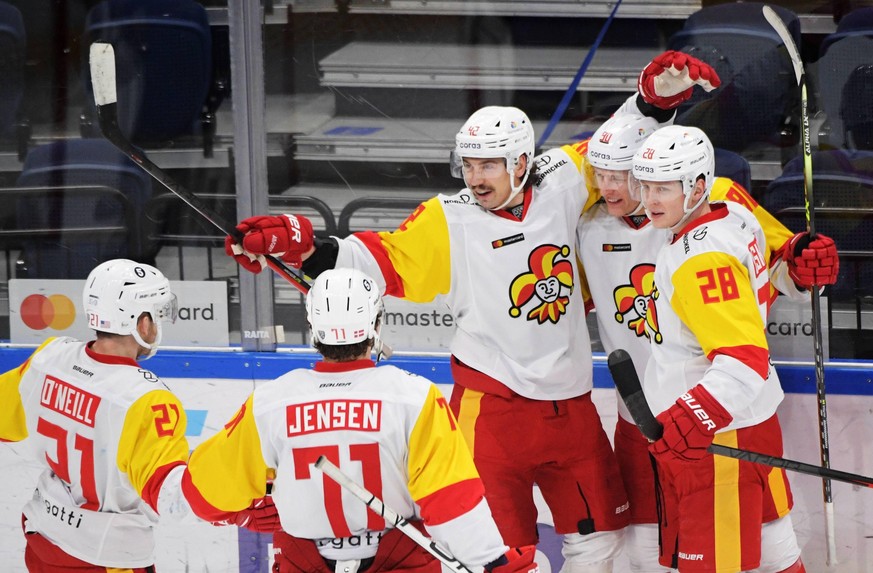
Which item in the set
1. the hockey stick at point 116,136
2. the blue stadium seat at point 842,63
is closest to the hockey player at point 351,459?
the hockey stick at point 116,136

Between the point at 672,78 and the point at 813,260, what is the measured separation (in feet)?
1.98

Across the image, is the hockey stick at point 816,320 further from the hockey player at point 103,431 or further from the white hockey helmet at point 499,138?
the hockey player at point 103,431

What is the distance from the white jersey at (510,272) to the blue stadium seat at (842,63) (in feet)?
2.89

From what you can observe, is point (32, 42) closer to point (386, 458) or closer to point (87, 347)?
point (87, 347)

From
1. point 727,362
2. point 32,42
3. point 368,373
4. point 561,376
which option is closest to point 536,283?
point 561,376

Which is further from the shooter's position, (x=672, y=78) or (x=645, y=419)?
(x=672, y=78)

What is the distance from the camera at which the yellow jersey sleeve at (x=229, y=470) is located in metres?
2.72

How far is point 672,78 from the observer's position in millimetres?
3404

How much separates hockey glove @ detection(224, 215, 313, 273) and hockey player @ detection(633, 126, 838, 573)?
0.90 m

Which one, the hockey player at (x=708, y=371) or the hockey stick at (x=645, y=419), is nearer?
the hockey stick at (x=645, y=419)

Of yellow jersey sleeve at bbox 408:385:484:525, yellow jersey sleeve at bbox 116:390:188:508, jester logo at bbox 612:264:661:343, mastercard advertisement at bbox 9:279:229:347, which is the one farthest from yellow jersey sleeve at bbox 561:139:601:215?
mastercard advertisement at bbox 9:279:229:347

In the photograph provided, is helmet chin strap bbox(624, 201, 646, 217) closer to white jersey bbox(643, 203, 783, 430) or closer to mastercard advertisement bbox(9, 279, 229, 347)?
white jersey bbox(643, 203, 783, 430)

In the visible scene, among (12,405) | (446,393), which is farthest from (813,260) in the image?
(12,405)

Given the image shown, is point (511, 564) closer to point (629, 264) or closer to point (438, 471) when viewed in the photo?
point (438, 471)
